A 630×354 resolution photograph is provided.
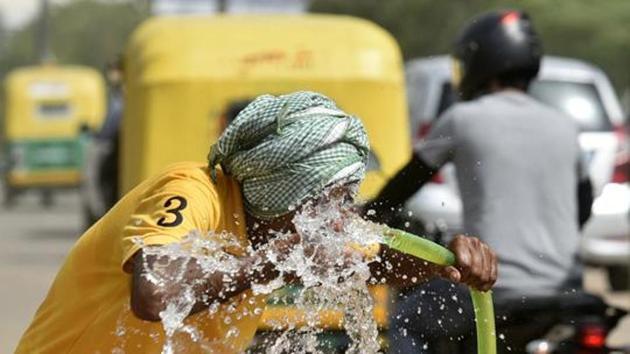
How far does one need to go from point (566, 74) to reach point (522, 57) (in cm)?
802

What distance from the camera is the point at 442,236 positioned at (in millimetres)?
6152

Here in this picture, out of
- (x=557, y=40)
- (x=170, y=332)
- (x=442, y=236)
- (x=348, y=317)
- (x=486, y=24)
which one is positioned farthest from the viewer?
(x=557, y=40)

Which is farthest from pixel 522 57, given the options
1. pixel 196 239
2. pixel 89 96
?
pixel 89 96

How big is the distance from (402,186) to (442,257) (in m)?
2.08

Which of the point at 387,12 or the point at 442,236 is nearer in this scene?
the point at 442,236

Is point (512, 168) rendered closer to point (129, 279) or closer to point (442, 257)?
point (442, 257)

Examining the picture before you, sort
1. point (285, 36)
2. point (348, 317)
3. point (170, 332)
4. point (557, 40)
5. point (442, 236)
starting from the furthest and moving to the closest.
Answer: point (557, 40), point (285, 36), point (442, 236), point (348, 317), point (170, 332)

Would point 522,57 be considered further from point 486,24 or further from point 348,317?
point 348,317

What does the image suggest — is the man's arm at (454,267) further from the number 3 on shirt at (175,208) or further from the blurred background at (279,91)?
the blurred background at (279,91)

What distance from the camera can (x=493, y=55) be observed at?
6.43 m


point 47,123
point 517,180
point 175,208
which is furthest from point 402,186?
point 47,123

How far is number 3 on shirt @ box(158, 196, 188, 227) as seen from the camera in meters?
3.57

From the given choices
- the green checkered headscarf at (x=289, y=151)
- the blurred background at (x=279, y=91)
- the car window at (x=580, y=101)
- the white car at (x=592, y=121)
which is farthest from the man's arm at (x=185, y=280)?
the car window at (x=580, y=101)

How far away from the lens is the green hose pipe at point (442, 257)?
148 inches
